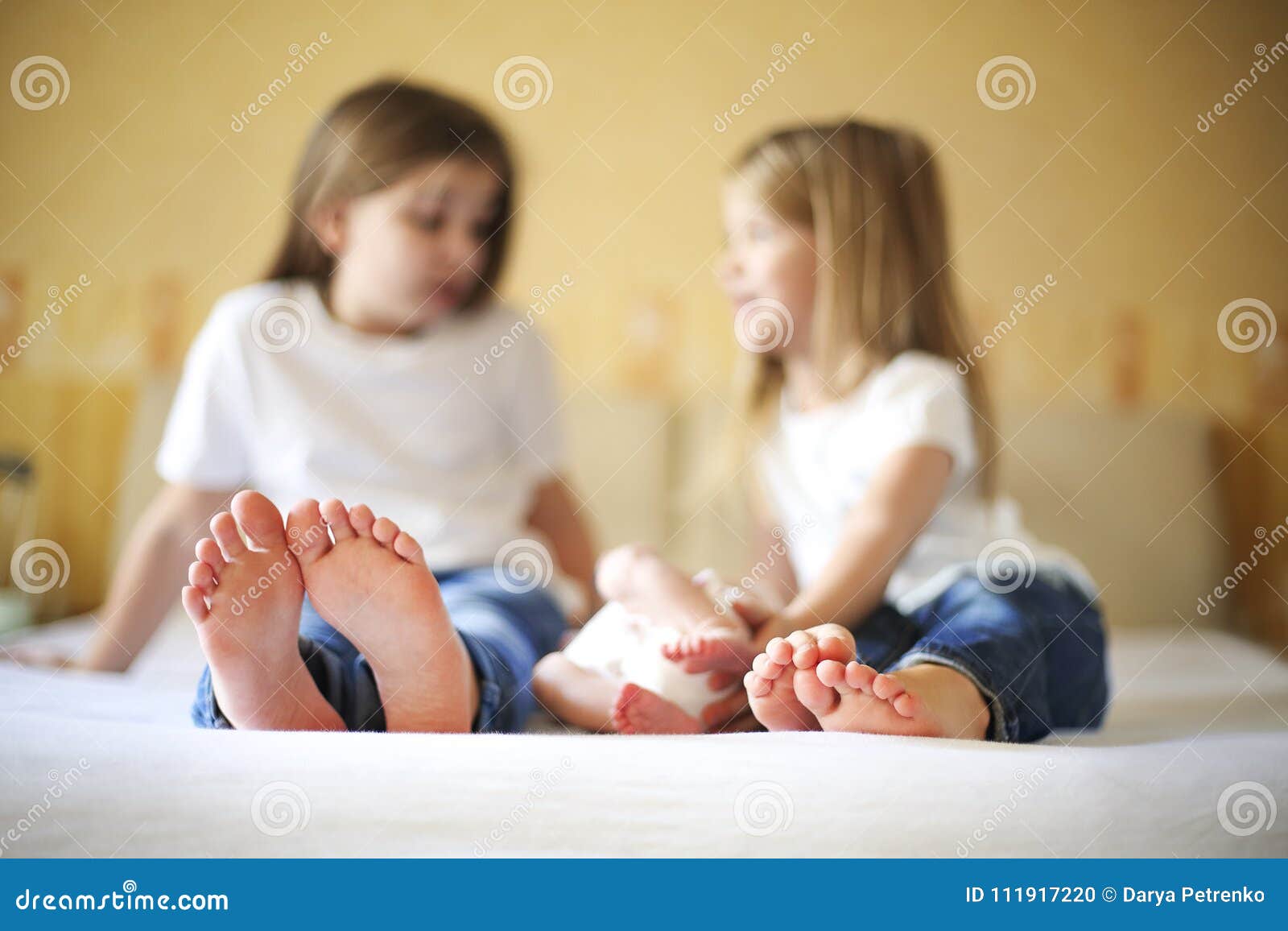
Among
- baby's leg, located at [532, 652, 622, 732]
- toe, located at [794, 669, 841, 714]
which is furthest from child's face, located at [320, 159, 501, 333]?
toe, located at [794, 669, 841, 714]

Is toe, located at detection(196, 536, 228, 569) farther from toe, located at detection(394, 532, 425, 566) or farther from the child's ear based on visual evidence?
the child's ear

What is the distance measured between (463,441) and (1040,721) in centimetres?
71

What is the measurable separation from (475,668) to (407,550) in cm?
12

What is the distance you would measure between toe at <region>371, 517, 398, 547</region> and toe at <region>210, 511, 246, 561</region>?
87mm

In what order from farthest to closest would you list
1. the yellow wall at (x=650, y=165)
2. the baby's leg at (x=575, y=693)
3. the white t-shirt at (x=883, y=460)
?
the yellow wall at (x=650, y=165) < the white t-shirt at (x=883, y=460) < the baby's leg at (x=575, y=693)

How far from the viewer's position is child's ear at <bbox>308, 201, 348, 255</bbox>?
1274 millimetres

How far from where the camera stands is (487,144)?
1306mm

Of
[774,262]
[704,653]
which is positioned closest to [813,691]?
[704,653]

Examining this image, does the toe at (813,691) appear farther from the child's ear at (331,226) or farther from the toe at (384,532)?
the child's ear at (331,226)

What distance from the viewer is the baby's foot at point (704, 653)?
2.57 feet

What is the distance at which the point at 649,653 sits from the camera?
0.81 metres

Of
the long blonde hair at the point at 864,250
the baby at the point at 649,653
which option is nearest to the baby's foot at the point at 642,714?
the baby at the point at 649,653

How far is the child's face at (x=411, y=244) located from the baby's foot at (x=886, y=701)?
2.51 ft

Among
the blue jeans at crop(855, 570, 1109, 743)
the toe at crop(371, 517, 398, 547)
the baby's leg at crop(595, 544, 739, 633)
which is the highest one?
the blue jeans at crop(855, 570, 1109, 743)
